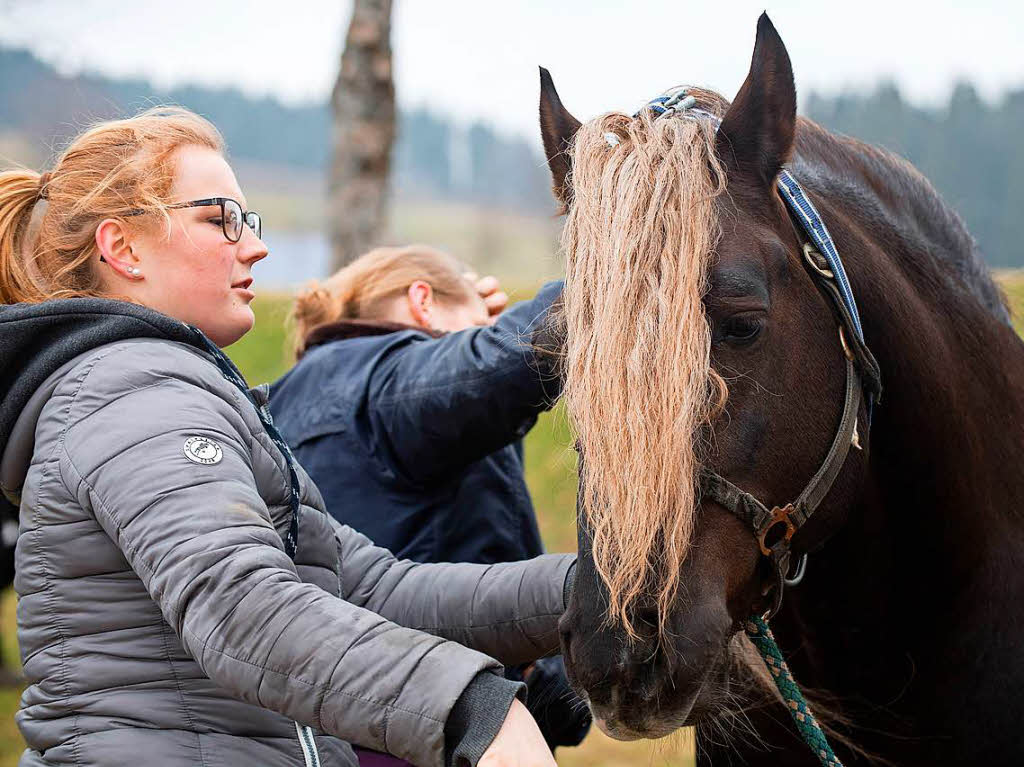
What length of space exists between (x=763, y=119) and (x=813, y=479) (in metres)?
0.66

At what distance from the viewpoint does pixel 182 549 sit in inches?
55.7

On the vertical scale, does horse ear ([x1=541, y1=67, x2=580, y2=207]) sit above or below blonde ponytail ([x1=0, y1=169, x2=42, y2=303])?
above

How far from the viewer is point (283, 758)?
5.62ft

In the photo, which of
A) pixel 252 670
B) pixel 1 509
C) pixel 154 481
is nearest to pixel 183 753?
pixel 252 670

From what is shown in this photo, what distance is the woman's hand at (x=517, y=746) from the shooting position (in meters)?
1.32

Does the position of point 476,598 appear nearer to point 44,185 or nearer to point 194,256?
point 194,256

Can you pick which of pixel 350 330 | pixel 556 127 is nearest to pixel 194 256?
pixel 556 127

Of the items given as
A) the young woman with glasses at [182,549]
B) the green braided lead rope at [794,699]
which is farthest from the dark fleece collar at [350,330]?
the green braided lead rope at [794,699]

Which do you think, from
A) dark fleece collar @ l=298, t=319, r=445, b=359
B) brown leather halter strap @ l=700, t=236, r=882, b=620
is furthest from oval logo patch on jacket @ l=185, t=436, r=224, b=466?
dark fleece collar @ l=298, t=319, r=445, b=359

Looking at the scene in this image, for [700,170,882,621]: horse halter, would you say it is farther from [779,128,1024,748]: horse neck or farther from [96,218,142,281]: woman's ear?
[96,218,142,281]: woman's ear

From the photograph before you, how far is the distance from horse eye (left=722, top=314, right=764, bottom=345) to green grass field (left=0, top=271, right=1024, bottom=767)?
38cm

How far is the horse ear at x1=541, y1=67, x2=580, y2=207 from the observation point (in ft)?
6.88

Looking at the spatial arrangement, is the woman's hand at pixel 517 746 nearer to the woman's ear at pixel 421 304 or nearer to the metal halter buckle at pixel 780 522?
the metal halter buckle at pixel 780 522

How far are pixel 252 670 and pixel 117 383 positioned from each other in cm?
52
